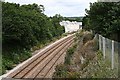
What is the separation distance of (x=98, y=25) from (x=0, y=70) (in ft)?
22.1

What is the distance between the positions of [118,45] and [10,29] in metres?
16.1

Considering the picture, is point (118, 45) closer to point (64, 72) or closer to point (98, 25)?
point (64, 72)

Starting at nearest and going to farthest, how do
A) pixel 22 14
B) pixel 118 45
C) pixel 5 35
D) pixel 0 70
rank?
pixel 118 45, pixel 0 70, pixel 5 35, pixel 22 14

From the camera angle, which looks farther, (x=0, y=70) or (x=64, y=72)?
(x=0, y=70)

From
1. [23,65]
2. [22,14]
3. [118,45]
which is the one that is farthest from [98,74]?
[22,14]

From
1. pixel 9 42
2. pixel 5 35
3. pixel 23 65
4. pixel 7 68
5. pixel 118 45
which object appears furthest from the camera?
pixel 9 42

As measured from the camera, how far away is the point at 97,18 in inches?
817

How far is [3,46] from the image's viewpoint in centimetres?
2538

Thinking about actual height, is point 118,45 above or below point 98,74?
above

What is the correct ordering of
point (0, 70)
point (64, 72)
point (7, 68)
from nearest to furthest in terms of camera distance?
1. point (64, 72)
2. point (0, 70)
3. point (7, 68)

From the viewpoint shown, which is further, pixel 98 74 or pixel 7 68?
pixel 7 68

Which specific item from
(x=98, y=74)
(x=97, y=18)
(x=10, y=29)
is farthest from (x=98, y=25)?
(x=98, y=74)

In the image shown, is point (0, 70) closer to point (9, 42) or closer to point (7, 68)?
point (7, 68)

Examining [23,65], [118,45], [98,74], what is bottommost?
[23,65]
